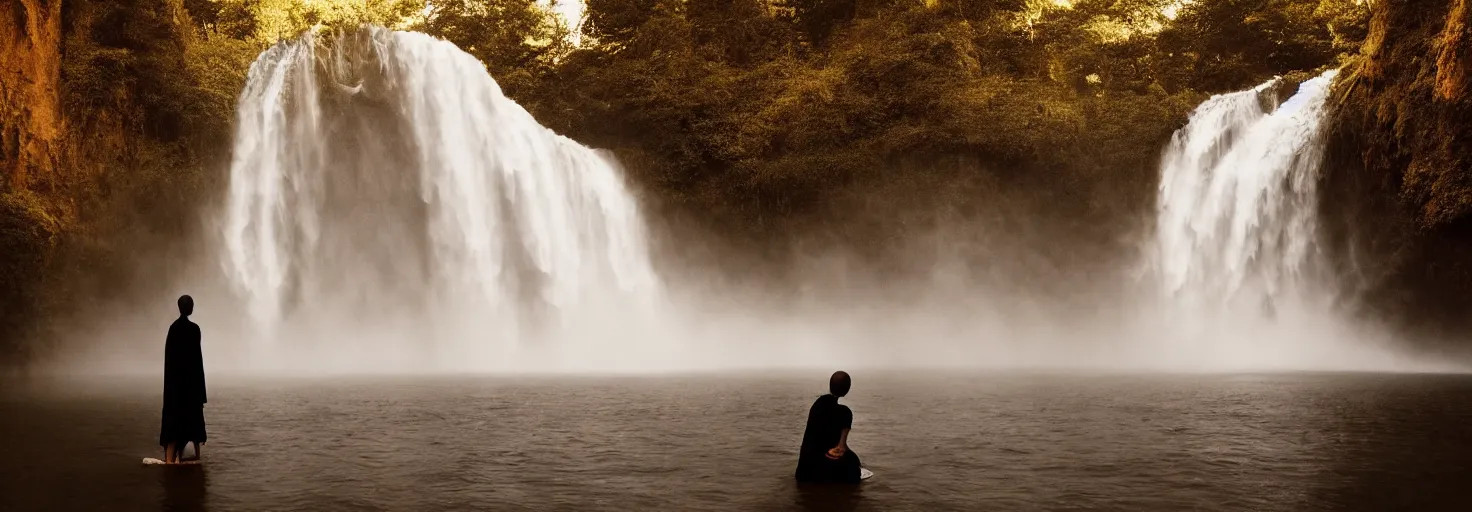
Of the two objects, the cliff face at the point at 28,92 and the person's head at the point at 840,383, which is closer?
the person's head at the point at 840,383

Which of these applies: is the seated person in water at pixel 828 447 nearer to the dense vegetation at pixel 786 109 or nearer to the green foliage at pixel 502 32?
the dense vegetation at pixel 786 109

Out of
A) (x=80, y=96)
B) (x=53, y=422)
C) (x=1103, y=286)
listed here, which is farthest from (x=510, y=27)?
(x=53, y=422)

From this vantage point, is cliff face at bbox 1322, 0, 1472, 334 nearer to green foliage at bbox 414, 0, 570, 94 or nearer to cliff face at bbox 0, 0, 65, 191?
green foliage at bbox 414, 0, 570, 94

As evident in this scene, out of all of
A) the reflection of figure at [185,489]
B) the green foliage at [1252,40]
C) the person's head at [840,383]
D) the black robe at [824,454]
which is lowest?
the reflection of figure at [185,489]

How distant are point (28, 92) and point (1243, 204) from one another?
32.2 m

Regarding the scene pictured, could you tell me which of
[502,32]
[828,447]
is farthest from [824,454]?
[502,32]

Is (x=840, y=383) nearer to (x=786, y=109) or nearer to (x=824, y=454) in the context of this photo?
(x=824, y=454)

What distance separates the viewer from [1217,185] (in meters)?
31.7

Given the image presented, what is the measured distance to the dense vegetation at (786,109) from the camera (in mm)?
30219

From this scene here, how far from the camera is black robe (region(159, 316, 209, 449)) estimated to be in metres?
10.4

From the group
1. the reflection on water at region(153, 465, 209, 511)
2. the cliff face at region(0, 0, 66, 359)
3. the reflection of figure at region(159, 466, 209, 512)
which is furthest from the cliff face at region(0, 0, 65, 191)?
the reflection of figure at region(159, 466, 209, 512)

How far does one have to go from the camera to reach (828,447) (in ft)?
30.8

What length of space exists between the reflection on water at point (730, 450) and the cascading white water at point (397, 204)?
10.4 meters

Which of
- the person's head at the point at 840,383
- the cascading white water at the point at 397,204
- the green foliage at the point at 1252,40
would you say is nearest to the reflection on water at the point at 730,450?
the person's head at the point at 840,383
